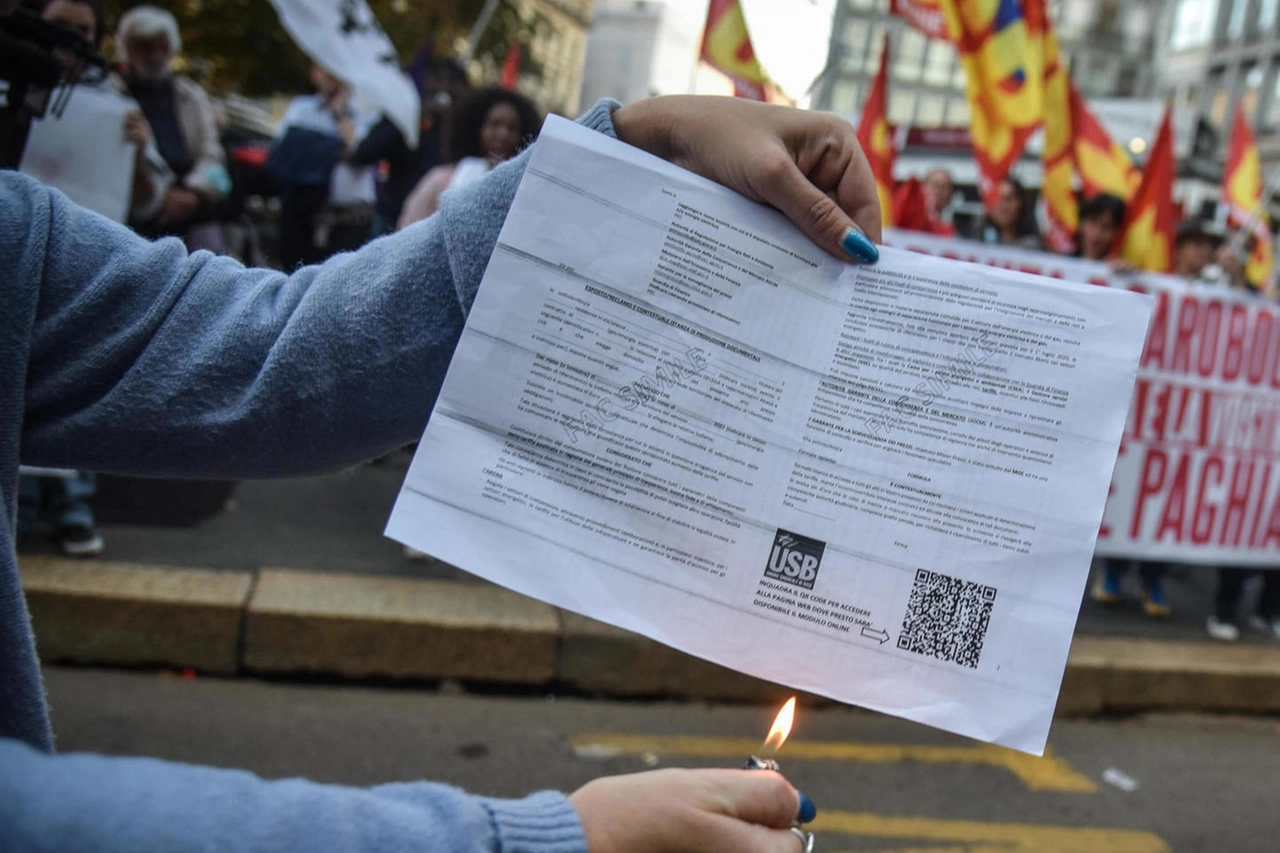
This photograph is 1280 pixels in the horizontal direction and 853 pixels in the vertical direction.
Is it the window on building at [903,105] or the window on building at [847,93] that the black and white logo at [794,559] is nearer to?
the window on building at [847,93]

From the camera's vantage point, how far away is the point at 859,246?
981mm

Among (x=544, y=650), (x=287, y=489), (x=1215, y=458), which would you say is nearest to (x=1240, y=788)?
(x=1215, y=458)

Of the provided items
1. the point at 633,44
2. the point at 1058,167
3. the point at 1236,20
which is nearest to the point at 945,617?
the point at 1058,167

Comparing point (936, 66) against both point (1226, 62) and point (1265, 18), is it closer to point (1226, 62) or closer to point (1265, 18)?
point (1226, 62)

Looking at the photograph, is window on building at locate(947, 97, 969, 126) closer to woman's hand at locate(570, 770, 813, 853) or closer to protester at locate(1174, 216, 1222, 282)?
protester at locate(1174, 216, 1222, 282)

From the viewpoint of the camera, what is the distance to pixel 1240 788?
3.55 meters

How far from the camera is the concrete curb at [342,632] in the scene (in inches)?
129

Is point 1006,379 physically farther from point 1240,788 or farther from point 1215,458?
point 1215,458

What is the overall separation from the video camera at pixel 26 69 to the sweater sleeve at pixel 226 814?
6.39 feet

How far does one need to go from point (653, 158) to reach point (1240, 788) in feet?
11.7

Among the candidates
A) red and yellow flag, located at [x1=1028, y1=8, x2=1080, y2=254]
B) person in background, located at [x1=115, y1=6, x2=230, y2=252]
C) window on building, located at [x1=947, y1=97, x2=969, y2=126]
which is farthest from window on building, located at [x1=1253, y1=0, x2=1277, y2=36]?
person in background, located at [x1=115, y1=6, x2=230, y2=252]

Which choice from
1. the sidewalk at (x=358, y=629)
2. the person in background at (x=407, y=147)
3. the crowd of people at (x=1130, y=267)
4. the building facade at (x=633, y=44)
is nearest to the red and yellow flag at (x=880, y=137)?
the crowd of people at (x=1130, y=267)

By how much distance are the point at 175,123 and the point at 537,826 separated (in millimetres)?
4322

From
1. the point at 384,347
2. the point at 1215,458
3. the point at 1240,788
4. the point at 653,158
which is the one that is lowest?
the point at 1240,788
